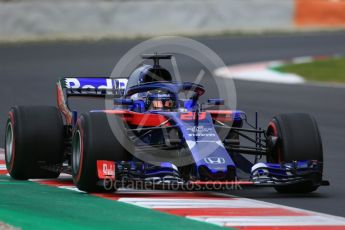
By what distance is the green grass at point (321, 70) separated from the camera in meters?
28.2

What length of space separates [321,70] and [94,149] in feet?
65.8

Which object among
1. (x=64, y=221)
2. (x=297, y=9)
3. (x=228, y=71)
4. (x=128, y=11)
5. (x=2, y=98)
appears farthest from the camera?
(x=297, y=9)

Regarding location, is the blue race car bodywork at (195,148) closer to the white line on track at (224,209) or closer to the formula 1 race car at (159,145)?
the formula 1 race car at (159,145)

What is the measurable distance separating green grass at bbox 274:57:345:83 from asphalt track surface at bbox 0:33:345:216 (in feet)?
6.30

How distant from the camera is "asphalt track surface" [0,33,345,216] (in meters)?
11.6

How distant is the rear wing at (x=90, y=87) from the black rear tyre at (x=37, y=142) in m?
1.43

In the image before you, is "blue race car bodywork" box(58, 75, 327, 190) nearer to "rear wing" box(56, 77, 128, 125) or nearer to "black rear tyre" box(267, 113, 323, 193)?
"black rear tyre" box(267, 113, 323, 193)

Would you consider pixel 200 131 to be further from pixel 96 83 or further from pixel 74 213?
pixel 96 83

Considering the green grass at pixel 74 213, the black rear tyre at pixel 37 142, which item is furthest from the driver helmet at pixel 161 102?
the green grass at pixel 74 213

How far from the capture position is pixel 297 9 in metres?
41.8

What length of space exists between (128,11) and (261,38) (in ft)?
16.1

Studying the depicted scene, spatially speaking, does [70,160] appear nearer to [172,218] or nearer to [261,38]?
[172,218]

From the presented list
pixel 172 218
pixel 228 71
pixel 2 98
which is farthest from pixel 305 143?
pixel 228 71

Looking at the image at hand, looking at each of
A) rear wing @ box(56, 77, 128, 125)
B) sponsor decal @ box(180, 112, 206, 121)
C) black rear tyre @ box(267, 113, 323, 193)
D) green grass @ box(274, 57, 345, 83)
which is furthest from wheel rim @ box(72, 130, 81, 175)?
green grass @ box(274, 57, 345, 83)
